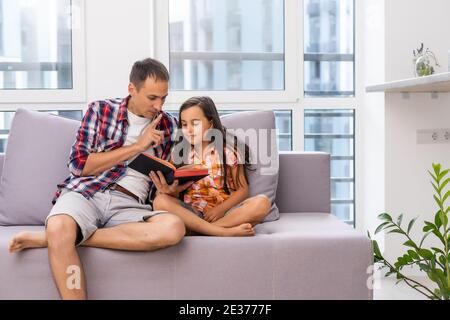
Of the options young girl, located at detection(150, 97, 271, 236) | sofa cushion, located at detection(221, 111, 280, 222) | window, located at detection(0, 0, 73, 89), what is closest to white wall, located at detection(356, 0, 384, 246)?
sofa cushion, located at detection(221, 111, 280, 222)

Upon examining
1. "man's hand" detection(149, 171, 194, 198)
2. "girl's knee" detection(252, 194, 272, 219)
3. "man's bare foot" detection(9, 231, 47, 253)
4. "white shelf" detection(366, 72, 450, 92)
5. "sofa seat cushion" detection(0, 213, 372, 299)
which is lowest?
"sofa seat cushion" detection(0, 213, 372, 299)

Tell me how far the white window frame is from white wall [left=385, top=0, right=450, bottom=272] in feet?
5.26

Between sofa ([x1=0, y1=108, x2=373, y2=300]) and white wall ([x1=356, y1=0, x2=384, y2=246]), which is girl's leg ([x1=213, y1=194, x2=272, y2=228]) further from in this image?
white wall ([x1=356, y1=0, x2=384, y2=246])

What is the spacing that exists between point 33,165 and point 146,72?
613mm

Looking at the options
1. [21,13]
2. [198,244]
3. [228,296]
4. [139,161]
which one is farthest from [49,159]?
[21,13]

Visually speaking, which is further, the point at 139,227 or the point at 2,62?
the point at 2,62

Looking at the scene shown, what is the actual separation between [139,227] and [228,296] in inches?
14.5

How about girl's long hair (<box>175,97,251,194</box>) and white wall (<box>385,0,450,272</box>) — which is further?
white wall (<box>385,0,450,272</box>)

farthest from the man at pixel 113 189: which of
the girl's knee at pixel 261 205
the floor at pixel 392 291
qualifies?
the floor at pixel 392 291

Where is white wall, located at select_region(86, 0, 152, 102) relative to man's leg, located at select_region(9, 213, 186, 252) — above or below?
above

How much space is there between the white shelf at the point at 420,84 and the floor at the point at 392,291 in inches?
37.1

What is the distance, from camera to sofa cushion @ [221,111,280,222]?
7.81ft
